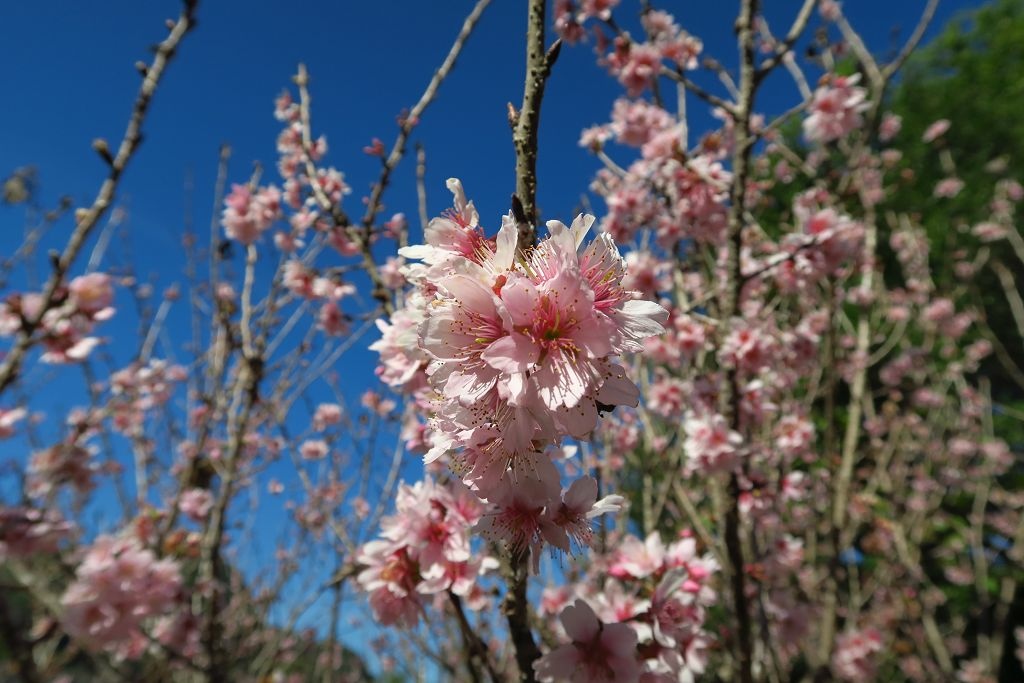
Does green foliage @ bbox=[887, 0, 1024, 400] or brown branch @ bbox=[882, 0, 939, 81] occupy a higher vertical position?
green foliage @ bbox=[887, 0, 1024, 400]

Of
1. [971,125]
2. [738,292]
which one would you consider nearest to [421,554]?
[738,292]

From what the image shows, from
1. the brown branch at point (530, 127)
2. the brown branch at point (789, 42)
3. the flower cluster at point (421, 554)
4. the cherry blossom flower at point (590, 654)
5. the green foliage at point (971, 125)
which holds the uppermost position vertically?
the green foliage at point (971, 125)

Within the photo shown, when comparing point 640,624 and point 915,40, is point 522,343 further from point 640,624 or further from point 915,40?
point 915,40

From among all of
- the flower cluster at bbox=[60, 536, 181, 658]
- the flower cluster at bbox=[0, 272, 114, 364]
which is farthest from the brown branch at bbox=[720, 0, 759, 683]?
the flower cluster at bbox=[0, 272, 114, 364]

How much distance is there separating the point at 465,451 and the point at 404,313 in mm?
561

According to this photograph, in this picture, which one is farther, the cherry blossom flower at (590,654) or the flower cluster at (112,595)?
the flower cluster at (112,595)

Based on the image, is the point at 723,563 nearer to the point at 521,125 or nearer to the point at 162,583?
the point at 521,125

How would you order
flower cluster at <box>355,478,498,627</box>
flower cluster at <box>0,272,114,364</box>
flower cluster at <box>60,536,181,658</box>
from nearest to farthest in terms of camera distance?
1. flower cluster at <box>355,478,498,627</box>
2. flower cluster at <box>0,272,114,364</box>
3. flower cluster at <box>60,536,181,658</box>

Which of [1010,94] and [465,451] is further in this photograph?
[1010,94]

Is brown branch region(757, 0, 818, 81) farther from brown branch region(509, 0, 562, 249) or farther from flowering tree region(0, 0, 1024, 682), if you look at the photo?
brown branch region(509, 0, 562, 249)

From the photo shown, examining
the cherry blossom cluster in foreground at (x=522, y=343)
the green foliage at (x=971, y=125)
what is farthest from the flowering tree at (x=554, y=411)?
the green foliage at (x=971, y=125)

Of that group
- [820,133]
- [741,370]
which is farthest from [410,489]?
[820,133]

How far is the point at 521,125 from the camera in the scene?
3.58 ft

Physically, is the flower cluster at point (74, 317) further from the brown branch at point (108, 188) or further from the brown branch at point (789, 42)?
the brown branch at point (789, 42)
